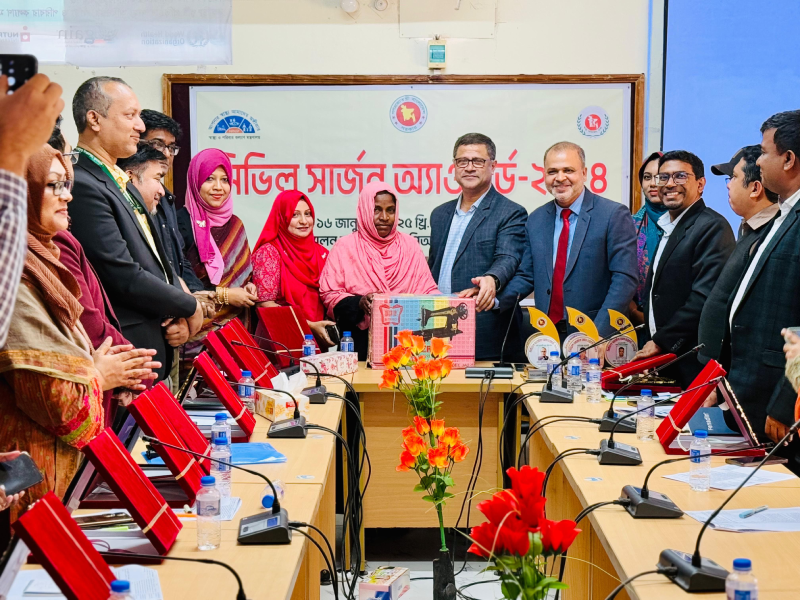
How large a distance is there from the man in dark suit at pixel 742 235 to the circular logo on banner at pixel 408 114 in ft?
7.15

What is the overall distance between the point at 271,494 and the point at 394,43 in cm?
396

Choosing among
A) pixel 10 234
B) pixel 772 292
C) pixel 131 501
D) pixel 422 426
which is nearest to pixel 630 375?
pixel 772 292

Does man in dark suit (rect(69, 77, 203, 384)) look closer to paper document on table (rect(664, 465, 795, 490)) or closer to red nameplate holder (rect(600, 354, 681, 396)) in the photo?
red nameplate holder (rect(600, 354, 681, 396))

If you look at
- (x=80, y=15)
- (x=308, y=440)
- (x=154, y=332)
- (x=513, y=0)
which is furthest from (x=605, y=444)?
(x=80, y=15)


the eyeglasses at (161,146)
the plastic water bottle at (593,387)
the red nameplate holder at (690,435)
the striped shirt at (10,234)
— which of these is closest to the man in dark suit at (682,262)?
the plastic water bottle at (593,387)

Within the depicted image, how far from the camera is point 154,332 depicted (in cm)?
324

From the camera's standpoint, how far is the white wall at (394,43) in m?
5.30

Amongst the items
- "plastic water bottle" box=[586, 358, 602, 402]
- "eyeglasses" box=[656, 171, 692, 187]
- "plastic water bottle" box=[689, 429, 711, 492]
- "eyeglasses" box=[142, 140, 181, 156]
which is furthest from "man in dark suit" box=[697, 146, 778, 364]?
"eyeglasses" box=[142, 140, 181, 156]

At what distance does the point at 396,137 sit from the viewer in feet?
17.6

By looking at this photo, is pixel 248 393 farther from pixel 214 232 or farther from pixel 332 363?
pixel 214 232

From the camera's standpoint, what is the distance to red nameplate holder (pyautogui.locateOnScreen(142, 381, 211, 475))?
6.76ft

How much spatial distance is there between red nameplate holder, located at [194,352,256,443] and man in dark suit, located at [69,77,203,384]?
0.64 metres

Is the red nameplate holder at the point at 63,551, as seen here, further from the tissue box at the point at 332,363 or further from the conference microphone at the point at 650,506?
the tissue box at the point at 332,363

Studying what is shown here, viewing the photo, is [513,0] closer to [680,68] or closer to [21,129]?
[680,68]
